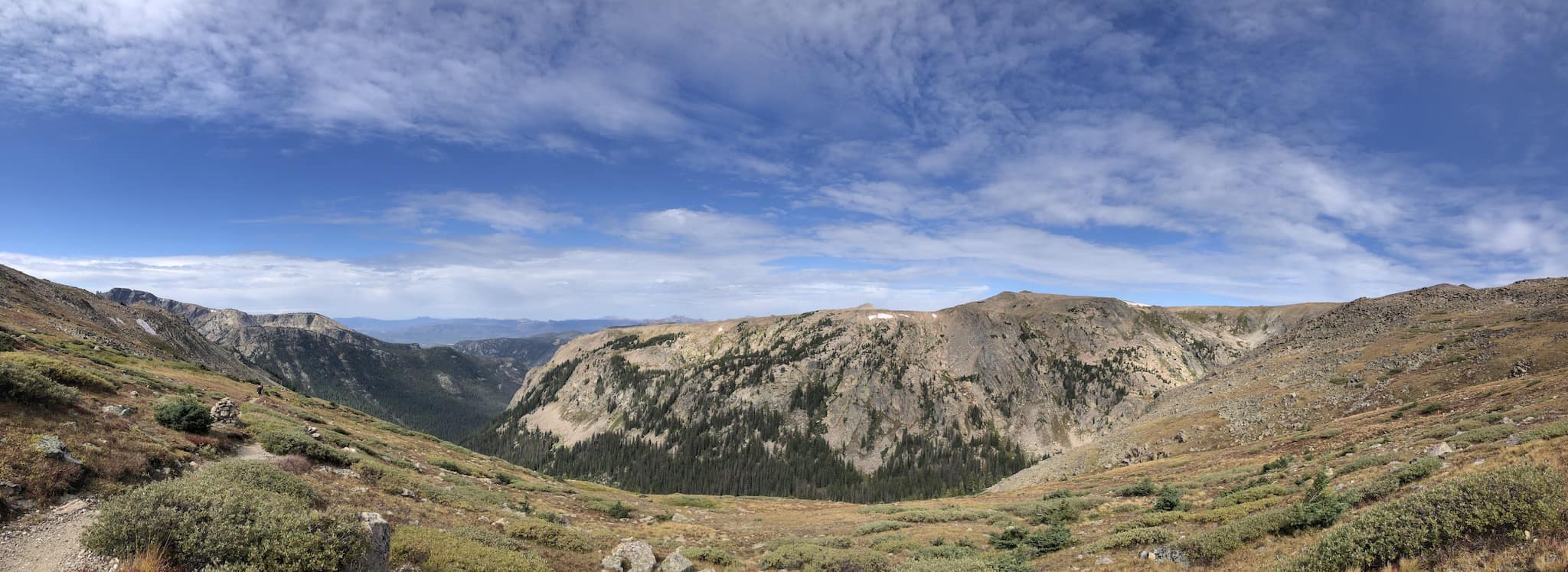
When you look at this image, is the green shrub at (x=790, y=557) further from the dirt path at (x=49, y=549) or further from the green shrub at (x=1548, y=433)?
the green shrub at (x=1548, y=433)

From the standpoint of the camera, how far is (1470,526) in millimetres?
10773

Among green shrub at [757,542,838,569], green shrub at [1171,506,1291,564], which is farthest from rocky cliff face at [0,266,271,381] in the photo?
green shrub at [1171,506,1291,564]

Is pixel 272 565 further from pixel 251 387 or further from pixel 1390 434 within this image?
pixel 251 387

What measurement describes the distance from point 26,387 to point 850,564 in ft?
89.3

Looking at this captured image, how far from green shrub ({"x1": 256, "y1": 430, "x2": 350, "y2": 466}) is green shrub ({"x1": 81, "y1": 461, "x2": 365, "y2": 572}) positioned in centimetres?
1514

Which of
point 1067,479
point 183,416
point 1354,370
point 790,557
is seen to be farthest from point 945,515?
point 1354,370

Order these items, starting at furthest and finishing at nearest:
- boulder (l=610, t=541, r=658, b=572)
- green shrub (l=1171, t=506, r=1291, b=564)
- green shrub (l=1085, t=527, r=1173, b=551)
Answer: boulder (l=610, t=541, r=658, b=572) < green shrub (l=1085, t=527, r=1173, b=551) < green shrub (l=1171, t=506, r=1291, b=564)

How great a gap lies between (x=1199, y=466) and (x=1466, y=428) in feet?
60.8

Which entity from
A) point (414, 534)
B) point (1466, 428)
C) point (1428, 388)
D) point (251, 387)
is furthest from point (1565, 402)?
point (251, 387)

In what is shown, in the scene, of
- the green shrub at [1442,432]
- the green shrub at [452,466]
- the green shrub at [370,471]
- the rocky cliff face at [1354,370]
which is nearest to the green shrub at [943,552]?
the green shrub at [370,471]

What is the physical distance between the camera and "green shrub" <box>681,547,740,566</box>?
22.8m

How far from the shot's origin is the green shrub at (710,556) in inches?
896

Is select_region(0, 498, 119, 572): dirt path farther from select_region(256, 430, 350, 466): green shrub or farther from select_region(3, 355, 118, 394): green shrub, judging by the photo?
select_region(3, 355, 118, 394): green shrub

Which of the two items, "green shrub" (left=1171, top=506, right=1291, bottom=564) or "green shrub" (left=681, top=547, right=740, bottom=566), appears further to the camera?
"green shrub" (left=681, top=547, right=740, bottom=566)
